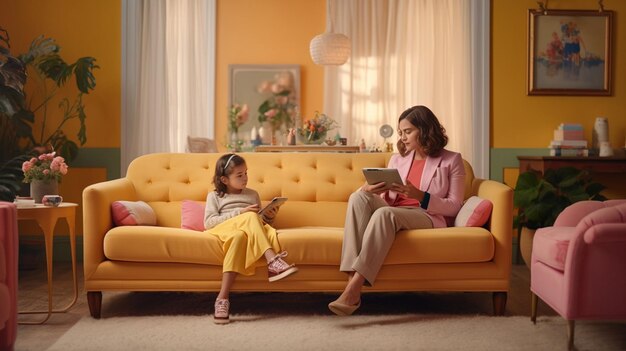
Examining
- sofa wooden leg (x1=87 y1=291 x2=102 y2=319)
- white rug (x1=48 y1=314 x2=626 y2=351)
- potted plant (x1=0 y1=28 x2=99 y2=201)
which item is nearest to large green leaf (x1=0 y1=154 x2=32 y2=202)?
potted plant (x1=0 y1=28 x2=99 y2=201)

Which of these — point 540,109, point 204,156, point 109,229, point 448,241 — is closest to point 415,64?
point 540,109

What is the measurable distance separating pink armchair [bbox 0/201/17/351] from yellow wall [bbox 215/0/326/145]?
414 centimetres

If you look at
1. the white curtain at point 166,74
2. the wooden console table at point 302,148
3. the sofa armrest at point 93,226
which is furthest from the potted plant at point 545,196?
the sofa armrest at point 93,226

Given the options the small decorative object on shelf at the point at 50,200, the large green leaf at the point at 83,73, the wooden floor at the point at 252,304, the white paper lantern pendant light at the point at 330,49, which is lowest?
the wooden floor at the point at 252,304

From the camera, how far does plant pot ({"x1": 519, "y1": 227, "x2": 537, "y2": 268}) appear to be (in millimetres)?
5496

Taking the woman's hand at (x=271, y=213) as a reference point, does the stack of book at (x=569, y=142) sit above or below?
above

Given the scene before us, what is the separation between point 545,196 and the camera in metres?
5.41

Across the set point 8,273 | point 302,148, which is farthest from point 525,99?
point 8,273

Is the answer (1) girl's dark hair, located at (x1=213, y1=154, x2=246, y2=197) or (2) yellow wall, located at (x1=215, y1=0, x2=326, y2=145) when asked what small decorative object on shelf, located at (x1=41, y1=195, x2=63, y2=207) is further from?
(2) yellow wall, located at (x1=215, y1=0, x2=326, y2=145)

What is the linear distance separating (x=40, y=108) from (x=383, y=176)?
353 cm

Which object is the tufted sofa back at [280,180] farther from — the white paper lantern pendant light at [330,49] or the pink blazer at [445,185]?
the white paper lantern pendant light at [330,49]

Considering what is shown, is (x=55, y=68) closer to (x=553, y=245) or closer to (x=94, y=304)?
(x=94, y=304)

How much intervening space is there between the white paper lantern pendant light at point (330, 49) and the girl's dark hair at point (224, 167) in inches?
99.7

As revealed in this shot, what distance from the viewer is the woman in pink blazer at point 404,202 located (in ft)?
12.0
